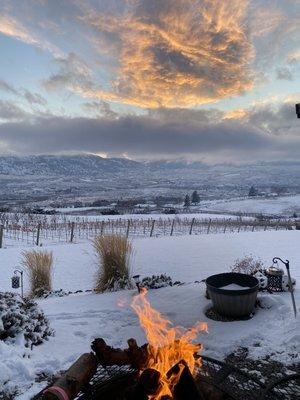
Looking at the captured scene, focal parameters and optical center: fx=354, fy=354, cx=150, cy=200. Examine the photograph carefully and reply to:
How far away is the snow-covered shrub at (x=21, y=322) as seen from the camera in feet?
16.7

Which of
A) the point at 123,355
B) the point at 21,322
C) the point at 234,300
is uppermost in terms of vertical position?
the point at 123,355

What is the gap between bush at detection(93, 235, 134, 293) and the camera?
343 inches

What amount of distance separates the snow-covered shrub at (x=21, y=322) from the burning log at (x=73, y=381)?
2213 millimetres

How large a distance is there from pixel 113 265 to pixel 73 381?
5872 millimetres

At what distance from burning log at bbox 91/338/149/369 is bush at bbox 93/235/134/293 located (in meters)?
5.20

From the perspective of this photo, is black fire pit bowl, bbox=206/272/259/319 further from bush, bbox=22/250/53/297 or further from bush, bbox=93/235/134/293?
bush, bbox=22/250/53/297

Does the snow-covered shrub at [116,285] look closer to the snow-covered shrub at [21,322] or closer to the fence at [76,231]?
the snow-covered shrub at [21,322]

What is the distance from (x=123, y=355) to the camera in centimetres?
349

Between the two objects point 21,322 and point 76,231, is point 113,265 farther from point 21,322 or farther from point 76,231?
point 76,231

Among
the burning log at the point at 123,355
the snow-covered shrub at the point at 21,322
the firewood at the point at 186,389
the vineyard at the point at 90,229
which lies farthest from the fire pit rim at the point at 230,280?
the vineyard at the point at 90,229

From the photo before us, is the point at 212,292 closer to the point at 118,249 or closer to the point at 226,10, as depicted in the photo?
the point at 118,249

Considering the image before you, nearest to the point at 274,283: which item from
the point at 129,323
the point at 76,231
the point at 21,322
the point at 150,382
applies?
the point at 129,323

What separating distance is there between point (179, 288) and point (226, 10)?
6.23m

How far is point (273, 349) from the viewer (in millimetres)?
5270
